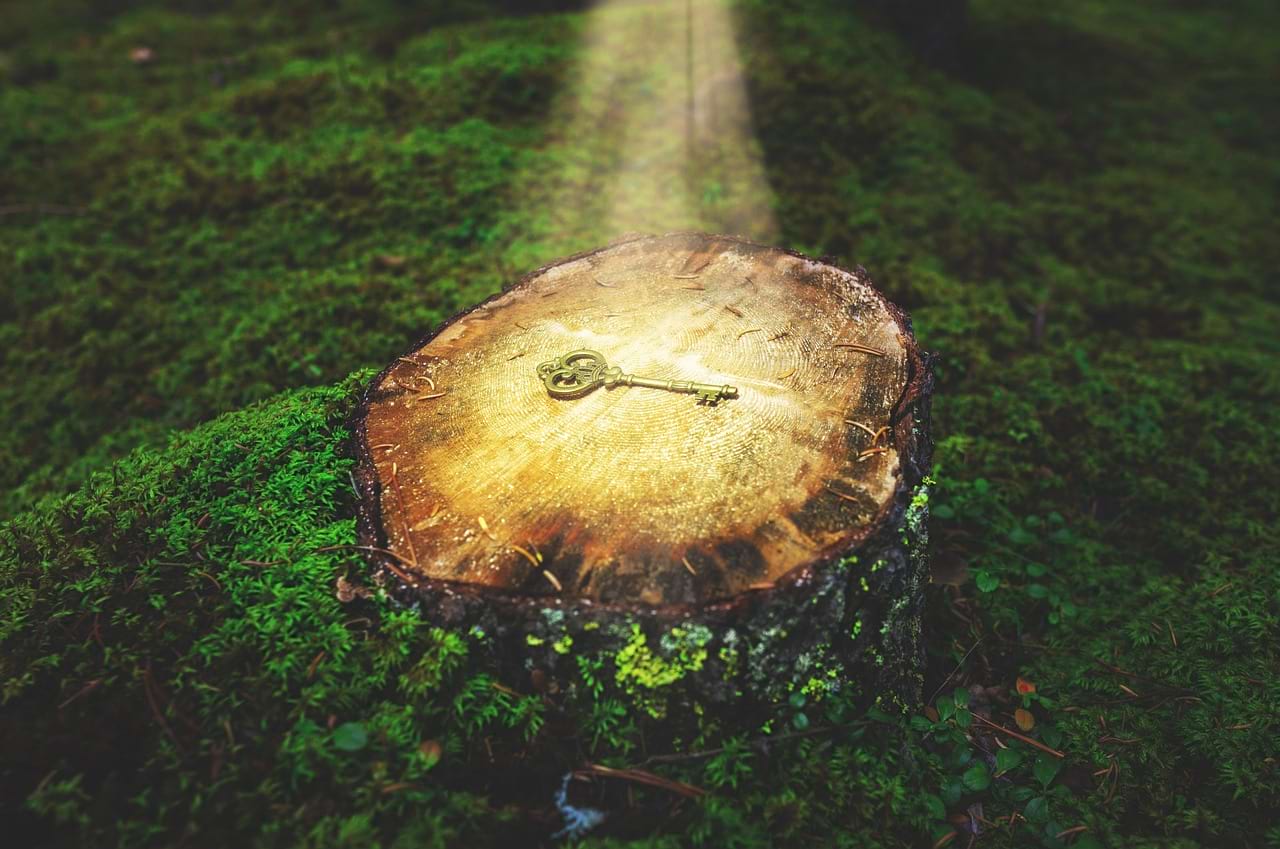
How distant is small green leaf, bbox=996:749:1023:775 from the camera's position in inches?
84.2

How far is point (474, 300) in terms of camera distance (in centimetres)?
392

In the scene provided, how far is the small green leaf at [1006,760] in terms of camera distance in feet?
7.02

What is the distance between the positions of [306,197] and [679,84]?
3.13 metres

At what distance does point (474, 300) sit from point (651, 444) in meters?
2.19

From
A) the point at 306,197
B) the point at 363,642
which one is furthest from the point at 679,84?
the point at 363,642

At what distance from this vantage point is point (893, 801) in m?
2.02

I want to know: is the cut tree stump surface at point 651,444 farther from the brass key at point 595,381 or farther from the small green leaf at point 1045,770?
the small green leaf at point 1045,770

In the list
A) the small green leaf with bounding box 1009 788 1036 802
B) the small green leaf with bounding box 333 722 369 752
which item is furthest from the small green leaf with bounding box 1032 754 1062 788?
the small green leaf with bounding box 333 722 369 752

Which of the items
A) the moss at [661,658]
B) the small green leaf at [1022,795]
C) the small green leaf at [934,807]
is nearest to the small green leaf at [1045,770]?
the small green leaf at [1022,795]

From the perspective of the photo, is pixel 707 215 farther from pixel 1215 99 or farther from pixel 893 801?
pixel 1215 99

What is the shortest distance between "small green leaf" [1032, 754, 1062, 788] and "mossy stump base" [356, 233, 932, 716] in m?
0.38

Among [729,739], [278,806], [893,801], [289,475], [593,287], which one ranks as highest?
[593,287]

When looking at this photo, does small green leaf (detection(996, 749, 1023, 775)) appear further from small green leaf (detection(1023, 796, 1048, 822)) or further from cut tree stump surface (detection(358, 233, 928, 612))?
cut tree stump surface (detection(358, 233, 928, 612))

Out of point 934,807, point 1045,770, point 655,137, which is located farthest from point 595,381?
point 655,137
